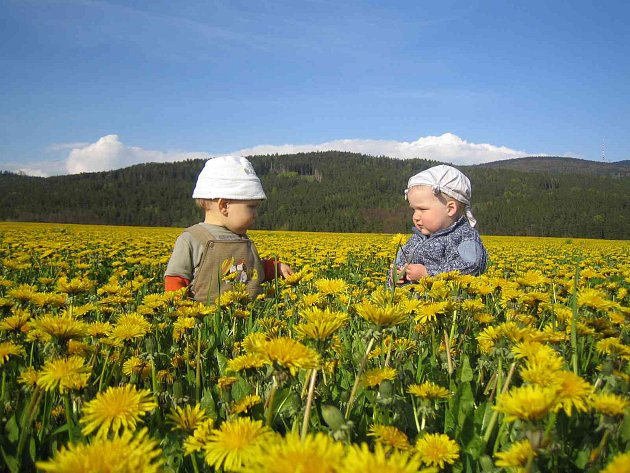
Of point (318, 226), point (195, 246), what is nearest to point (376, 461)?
point (195, 246)

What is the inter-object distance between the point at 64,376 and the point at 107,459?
26.1 inches

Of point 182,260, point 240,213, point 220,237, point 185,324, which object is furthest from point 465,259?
point 185,324

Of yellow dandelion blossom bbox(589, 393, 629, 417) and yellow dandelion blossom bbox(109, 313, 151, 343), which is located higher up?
yellow dandelion blossom bbox(109, 313, 151, 343)

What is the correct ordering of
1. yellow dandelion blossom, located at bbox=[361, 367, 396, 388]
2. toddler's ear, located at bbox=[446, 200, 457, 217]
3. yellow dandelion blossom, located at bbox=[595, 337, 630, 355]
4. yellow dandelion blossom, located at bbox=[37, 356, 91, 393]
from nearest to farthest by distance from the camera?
yellow dandelion blossom, located at bbox=[37, 356, 91, 393], yellow dandelion blossom, located at bbox=[361, 367, 396, 388], yellow dandelion blossom, located at bbox=[595, 337, 630, 355], toddler's ear, located at bbox=[446, 200, 457, 217]

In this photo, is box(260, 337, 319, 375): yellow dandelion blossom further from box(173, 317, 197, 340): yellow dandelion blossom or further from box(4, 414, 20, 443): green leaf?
box(173, 317, 197, 340): yellow dandelion blossom

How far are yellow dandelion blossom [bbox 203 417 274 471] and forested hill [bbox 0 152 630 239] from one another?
276ft

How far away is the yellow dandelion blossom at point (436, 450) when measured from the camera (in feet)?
4.08

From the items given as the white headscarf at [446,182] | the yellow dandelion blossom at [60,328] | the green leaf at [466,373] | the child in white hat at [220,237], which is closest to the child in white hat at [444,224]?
the white headscarf at [446,182]

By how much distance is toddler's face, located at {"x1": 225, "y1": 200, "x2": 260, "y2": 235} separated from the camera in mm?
4496

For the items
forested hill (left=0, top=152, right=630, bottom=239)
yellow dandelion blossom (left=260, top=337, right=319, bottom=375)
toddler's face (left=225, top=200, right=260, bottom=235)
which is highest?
forested hill (left=0, top=152, right=630, bottom=239)

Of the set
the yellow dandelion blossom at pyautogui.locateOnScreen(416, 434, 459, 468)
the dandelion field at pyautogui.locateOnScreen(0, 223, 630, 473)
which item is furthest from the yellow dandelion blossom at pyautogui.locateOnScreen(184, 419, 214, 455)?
the yellow dandelion blossom at pyautogui.locateOnScreen(416, 434, 459, 468)

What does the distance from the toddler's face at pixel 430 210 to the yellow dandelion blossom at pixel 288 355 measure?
3987 millimetres

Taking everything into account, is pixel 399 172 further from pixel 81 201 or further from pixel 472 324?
pixel 472 324

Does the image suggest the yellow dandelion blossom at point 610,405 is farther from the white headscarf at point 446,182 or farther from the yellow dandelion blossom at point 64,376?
the white headscarf at point 446,182
